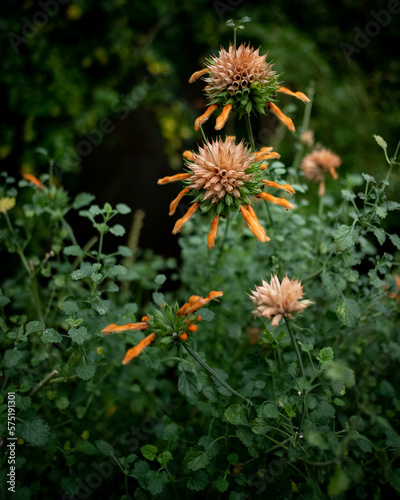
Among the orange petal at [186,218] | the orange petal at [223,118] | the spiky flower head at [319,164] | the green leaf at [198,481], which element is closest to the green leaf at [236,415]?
the green leaf at [198,481]

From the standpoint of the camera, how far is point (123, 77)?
2566mm

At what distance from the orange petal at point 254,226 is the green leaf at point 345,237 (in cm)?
20

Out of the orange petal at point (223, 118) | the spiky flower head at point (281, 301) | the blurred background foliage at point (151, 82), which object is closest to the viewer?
the spiky flower head at point (281, 301)

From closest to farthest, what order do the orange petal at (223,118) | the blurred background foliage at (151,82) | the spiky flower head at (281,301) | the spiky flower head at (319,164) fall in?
the spiky flower head at (281,301), the orange petal at (223,118), the spiky flower head at (319,164), the blurred background foliage at (151,82)

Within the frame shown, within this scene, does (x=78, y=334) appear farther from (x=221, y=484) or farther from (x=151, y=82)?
(x=151, y=82)

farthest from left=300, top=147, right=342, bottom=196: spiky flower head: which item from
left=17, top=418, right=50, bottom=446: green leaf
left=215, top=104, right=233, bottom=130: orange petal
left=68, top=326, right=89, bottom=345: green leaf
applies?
left=17, top=418, right=50, bottom=446: green leaf

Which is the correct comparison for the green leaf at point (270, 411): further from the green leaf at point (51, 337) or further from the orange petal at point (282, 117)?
the orange petal at point (282, 117)

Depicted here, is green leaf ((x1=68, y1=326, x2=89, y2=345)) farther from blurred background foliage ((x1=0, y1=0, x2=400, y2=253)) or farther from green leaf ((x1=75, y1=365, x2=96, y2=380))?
blurred background foliage ((x1=0, y1=0, x2=400, y2=253))

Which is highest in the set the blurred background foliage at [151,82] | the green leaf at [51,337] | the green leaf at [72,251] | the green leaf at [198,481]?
the blurred background foliage at [151,82]

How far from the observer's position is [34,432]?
2.74ft

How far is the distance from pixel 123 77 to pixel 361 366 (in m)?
2.32

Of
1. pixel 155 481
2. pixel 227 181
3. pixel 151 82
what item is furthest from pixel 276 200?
pixel 151 82

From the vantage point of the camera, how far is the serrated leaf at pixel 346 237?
2.89ft

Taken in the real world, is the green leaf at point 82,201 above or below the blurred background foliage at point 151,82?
below
